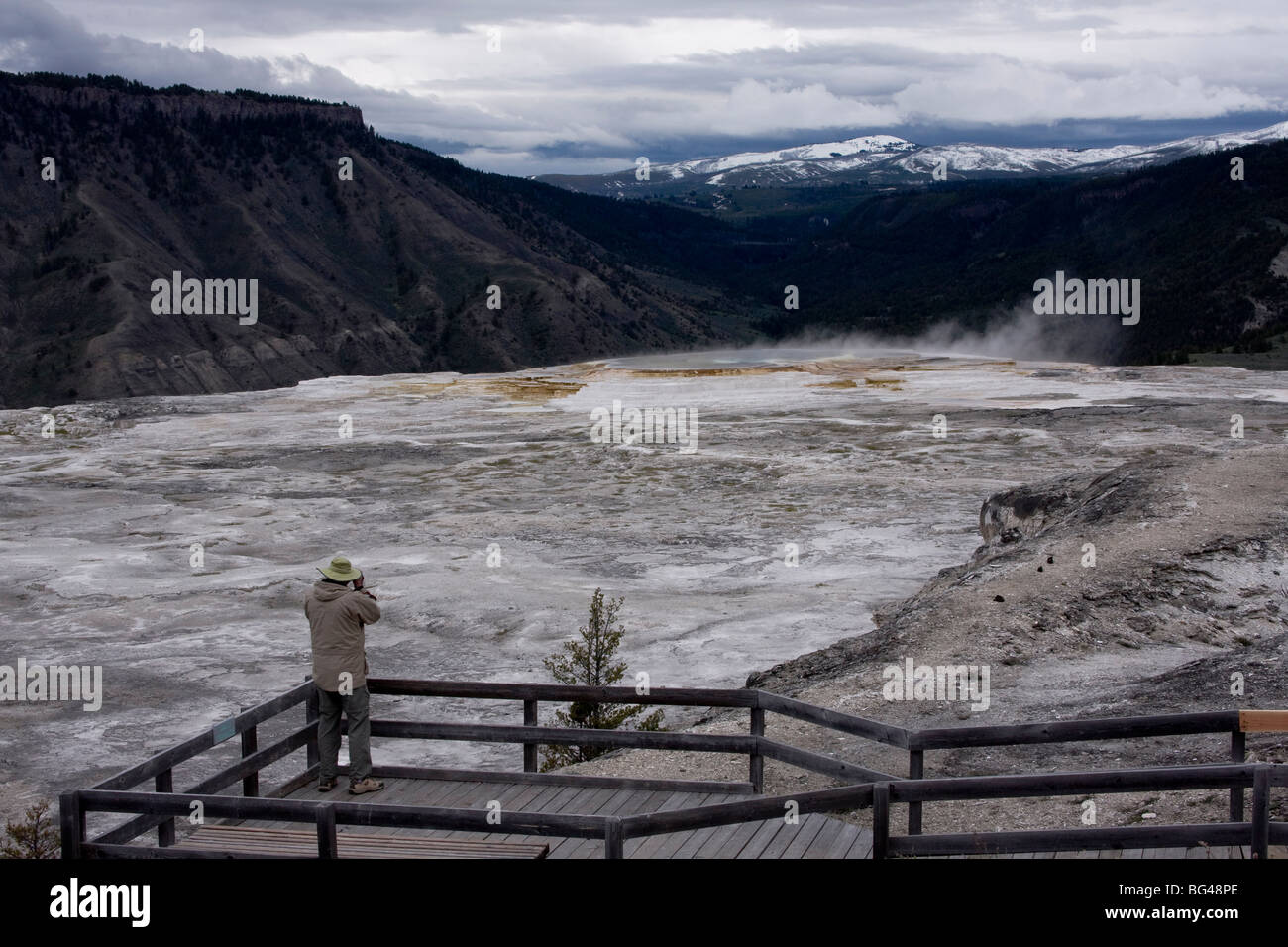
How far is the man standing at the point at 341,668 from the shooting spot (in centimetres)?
827

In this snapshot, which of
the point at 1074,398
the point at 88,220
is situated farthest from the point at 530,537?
the point at 88,220

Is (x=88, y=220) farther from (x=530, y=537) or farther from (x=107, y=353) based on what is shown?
(x=530, y=537)

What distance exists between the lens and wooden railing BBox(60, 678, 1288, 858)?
621cm

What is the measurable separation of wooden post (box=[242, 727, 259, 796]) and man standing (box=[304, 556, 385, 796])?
1.35 feet

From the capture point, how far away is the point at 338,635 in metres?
8.30

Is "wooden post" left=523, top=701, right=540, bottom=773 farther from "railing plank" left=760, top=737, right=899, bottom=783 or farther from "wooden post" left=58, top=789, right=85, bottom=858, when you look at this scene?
"wooden post" left=58, top=789, right=85, bottom=858

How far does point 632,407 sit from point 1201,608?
3308cm

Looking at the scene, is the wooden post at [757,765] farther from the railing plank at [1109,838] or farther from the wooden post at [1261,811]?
the wooden post at [1261,811]

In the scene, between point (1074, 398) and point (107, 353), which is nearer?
point (1074, 398)

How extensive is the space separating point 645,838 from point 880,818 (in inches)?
52.1

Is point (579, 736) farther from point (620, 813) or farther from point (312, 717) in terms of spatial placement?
point (312, 717)

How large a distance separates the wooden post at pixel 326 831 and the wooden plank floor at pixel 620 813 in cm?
71

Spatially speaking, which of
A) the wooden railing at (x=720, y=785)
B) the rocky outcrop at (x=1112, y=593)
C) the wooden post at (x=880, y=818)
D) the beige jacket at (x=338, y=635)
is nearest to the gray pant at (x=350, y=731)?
the beige jacket at (x=338, y=635)

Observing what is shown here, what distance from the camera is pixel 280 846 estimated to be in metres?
7.11
